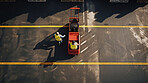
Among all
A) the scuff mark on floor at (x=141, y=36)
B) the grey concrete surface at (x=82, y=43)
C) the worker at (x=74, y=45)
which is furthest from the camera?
the scuff mark on floor at (x=141, y=36)

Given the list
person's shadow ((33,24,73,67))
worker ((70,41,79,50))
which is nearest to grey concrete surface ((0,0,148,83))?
person's shadow ((33,24,73,67))

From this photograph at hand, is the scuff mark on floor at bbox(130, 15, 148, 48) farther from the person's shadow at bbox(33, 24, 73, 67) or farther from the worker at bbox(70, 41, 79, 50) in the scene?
the person's shadow at bbox(33, 24, 73, 67)

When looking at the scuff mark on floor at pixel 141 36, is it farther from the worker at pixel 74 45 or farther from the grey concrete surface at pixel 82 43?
the worker at pixel 74 45

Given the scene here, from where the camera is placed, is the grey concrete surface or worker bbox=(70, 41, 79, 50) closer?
worker bbox=(70, 41, 79, 50)

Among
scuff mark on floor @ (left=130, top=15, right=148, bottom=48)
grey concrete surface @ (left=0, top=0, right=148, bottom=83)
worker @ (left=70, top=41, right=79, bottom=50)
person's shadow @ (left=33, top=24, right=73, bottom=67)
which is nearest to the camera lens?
worker @ (left=70, top=41, right=79, bottom=50)

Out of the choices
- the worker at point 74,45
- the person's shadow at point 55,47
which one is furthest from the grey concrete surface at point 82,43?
the worker at point 74,45

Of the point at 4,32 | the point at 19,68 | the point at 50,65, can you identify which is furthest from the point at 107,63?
the point at 4,32

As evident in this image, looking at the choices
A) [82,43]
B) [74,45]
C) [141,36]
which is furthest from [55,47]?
[141,36]

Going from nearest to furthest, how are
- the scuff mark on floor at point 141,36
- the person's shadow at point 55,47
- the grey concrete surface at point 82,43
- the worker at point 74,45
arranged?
the worker at point 74,45
the grey concrete surface at point 82,43
the person's shadow at point 55,47
the scuff mark on floor at point 141,36
